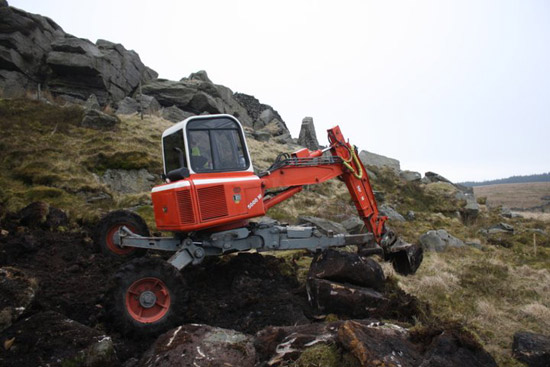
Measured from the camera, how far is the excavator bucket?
8227 millimetres

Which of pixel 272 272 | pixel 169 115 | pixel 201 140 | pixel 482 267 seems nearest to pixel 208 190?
pixel 201 140

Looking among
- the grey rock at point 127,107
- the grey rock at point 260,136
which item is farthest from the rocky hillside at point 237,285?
the grey rock at point 260,136

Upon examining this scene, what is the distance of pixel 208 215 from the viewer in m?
5.96

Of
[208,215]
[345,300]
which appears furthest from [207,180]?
[345,300]

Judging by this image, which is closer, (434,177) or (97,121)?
(97,121)

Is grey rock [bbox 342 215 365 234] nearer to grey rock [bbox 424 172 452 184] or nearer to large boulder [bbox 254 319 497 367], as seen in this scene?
large boulder [bbox 254 319 497 367]

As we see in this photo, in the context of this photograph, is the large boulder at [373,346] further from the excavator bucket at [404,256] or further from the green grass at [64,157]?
the green grass at [64,157]

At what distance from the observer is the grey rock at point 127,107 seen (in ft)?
86.3

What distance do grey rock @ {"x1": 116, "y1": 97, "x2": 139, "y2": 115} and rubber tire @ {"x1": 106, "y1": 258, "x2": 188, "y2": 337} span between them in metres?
23.0

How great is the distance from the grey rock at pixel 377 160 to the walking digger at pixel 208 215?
2211 cm

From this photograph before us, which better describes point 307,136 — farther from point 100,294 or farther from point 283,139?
point 100,294

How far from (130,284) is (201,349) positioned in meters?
1.63

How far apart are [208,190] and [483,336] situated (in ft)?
14.9

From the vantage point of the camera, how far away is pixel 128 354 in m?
4.54
